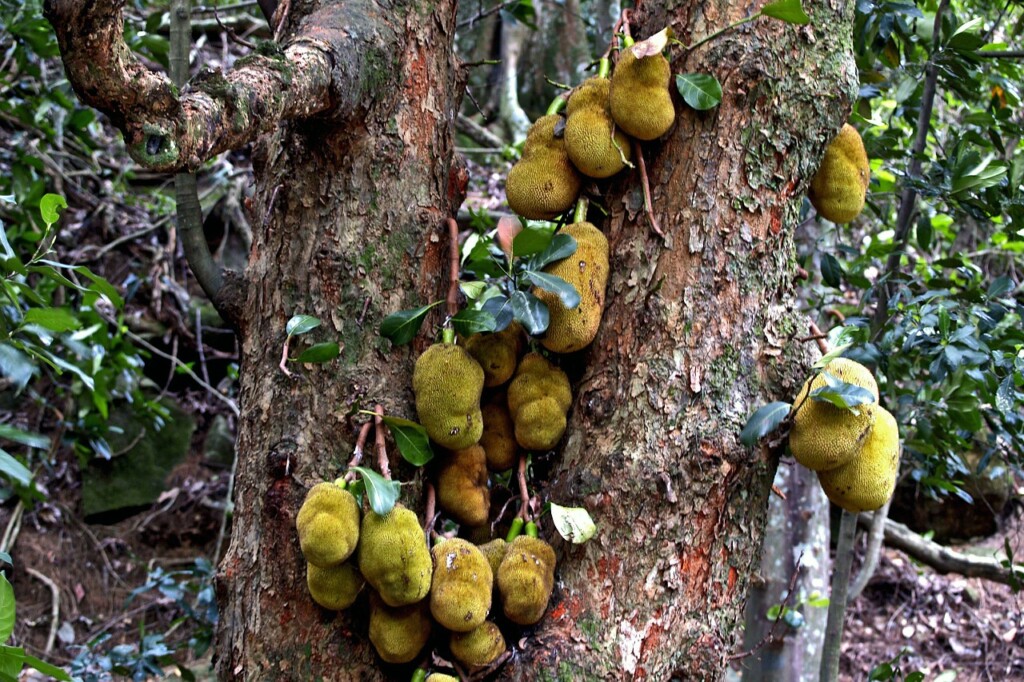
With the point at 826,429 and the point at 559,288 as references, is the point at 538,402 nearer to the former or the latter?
the point at 559,288

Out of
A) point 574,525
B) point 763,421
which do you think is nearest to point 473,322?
point 574,525

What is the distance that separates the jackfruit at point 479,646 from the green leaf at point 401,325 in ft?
1.39

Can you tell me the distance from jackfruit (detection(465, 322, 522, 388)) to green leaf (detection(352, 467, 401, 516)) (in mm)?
266

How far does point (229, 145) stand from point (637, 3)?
78cm

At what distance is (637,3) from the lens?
4.54ft

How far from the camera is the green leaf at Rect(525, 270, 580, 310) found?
1.16 m

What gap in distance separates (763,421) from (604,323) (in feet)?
0.90

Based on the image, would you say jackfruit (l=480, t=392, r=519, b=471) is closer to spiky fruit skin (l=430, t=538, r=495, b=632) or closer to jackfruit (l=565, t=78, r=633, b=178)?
spiky fruit skin (l=430, t=538, r=495, b=632)

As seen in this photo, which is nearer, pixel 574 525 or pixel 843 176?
pixel 574 525

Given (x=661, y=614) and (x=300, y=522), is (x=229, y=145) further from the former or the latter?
(x=661, y=614)

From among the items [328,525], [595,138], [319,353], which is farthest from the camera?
[595,138]

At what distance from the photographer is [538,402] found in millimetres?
1232

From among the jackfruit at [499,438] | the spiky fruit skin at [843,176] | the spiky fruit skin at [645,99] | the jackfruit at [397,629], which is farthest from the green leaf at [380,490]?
the spiky fruit skin at [843,176]

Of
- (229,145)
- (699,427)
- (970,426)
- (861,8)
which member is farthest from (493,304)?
(970,426)
